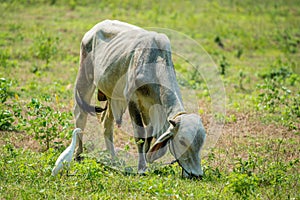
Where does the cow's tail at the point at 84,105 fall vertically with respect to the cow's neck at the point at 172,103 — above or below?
below

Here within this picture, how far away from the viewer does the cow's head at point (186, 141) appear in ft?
19.2

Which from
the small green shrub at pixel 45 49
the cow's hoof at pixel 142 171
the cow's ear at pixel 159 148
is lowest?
the small green shrub at pixel 45 49

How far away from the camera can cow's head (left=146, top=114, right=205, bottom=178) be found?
5.87 meters

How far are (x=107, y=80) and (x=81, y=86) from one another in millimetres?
761

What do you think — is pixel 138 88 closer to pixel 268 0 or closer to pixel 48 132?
pixel 48 132

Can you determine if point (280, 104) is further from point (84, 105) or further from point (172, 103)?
point (172, 103)

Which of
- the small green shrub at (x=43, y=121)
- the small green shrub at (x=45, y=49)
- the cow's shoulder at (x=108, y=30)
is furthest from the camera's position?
the small green shrub at (x=45, y=49)

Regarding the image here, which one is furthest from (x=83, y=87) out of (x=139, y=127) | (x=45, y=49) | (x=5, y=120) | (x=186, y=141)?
(x=45, y=49)

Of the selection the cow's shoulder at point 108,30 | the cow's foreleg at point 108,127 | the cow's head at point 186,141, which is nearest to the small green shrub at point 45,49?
the cow's shoulder at point 108,30

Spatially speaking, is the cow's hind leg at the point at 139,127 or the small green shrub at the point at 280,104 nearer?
the cow's hind leg at the point at 139,127

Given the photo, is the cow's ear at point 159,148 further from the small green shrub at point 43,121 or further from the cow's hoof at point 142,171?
the small green shrub at point 43,121

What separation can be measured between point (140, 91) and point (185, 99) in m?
4.10

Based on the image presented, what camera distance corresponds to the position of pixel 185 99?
10.6 meters

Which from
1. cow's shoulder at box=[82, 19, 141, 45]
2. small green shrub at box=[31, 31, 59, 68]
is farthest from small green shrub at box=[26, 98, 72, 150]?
small green shrub at box=[31, 31, 59, 68]
